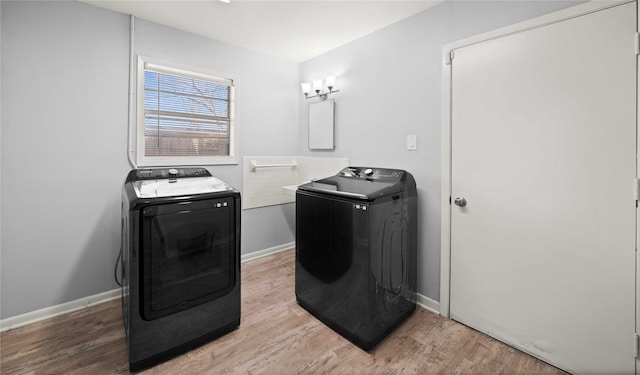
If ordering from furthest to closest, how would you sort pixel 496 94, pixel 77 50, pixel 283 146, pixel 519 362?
pixel 283 146
pixel 77 50
pixel 496 94
pixel 519 362

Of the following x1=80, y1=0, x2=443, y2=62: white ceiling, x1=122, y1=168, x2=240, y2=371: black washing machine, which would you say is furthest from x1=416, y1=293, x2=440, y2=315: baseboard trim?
x1=80, y1=0, x2=443, y2=62: white ceiling

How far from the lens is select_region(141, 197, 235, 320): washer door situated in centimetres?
161

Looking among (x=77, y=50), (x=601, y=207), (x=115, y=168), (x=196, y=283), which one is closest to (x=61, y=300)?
(x=115, y=168)

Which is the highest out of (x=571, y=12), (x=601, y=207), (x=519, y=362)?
(x=571, y=12)

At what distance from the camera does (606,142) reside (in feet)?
4.76

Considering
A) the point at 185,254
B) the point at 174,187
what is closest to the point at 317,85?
the point at 174,187

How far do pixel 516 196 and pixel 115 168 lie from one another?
9.97 feet

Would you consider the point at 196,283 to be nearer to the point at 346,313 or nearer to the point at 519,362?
the point at 346,313

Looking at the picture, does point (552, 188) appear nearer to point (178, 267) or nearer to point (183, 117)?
point (178, 267)

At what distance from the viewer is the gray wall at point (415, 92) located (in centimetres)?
199

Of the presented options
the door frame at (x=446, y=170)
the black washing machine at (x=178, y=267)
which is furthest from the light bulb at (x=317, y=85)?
the black washing machine at (x=178, y=267)

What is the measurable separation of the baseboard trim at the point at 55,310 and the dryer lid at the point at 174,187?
115 cm

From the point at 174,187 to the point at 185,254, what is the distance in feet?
1.57

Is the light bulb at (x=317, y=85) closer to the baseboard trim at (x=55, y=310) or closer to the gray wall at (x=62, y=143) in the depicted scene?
the gray wall at (x=62, y=143)
